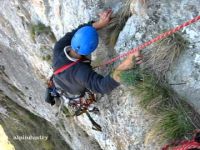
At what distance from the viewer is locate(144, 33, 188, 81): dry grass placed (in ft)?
15.4

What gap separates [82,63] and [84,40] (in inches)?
13.0

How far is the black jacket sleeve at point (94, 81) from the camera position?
4930mm

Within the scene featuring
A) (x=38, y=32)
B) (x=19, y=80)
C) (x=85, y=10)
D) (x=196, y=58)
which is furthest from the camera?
(x=19, y=80)

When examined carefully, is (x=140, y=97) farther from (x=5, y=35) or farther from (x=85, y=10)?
(x=5, y=35)

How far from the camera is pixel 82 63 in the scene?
17.6ft

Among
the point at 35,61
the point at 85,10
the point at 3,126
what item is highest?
the point at 85,10

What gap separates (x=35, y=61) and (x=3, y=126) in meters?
7.15

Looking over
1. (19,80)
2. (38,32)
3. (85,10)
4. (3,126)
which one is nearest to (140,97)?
(85,10)

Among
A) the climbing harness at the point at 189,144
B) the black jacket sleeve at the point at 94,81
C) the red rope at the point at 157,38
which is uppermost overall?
the red rope at the point at 157,38

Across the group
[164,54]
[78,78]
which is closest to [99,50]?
[78,78]

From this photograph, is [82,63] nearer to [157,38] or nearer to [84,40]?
[84,40]

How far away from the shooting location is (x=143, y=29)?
17.1 feet

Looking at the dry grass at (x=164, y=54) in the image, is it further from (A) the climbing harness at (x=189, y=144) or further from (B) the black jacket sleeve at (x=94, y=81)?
(A) the climbing harness at (x=189, y=144)

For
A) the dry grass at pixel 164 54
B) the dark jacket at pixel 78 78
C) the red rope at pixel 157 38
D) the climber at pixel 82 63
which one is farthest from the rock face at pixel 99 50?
the dark jacket at pixel 78 78
